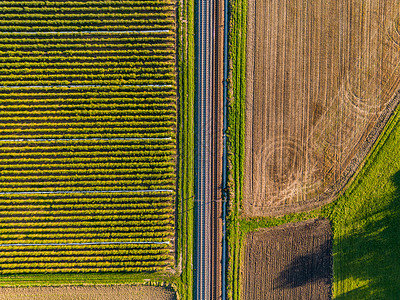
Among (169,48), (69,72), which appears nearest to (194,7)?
(169,48)

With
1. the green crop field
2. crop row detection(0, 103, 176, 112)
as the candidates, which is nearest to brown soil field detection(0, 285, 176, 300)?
the green crop field

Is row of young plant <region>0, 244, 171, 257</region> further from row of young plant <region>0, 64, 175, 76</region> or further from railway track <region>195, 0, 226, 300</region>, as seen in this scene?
row of young plant <region>0, 64, 175, 76</region>

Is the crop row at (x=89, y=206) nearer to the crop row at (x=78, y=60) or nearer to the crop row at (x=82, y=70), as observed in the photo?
the crop row at (x=82, y=70)

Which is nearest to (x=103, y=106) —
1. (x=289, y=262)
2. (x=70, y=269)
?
(x=70, y=269)

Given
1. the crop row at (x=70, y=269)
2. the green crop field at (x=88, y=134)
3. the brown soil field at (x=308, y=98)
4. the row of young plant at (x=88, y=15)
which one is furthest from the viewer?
the brown soil field at (x=308, y=98)

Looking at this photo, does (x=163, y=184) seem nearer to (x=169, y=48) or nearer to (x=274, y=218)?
(x=274, y=218)

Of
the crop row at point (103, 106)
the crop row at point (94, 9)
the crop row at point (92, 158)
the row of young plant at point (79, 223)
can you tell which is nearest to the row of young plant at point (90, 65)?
the crop row at point (103, 106)

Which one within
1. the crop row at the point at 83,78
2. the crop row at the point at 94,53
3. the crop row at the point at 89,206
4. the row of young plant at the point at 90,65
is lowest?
the crop row at the point at 89,206

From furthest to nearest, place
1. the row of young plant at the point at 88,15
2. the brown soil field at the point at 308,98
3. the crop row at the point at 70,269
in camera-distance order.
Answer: the brown soil field at the point at 308,98 → the row of young plant at the point at 88,15 → the crop row at the point at 70,269
